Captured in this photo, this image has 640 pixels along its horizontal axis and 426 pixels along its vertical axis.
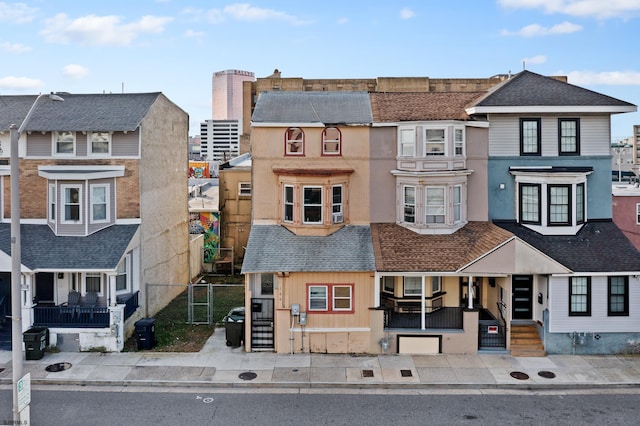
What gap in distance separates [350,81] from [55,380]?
4660 cm

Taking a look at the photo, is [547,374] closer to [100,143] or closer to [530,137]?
[530,137]

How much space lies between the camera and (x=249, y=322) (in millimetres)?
21766

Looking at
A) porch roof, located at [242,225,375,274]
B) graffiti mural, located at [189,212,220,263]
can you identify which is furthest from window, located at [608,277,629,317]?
graffiti mural, located at [189,212,220,263]

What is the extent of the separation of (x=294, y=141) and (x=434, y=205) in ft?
20.8

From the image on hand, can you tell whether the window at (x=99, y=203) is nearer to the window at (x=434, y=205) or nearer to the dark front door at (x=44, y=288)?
the dark front door at (x=44, y=288)

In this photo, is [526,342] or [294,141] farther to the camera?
[294,141]

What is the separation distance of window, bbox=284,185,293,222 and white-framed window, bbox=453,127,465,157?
6938mm

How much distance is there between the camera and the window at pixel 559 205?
23391 mm

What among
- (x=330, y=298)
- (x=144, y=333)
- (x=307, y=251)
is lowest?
(x=144, y=333)

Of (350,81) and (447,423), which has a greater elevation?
Result: (350,81)

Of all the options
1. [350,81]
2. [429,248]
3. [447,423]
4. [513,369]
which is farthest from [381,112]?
[350,81]

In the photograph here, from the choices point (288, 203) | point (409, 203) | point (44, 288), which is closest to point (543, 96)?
point (409, 203)

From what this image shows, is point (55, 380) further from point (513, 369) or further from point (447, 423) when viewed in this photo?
point (513, 369)

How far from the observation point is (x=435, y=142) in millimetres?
23516
